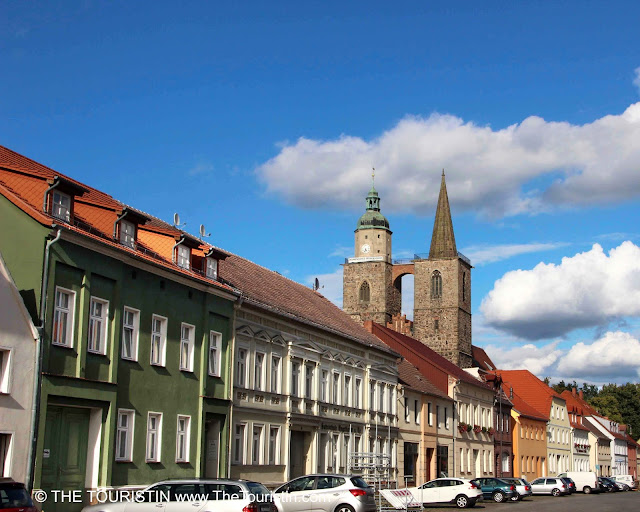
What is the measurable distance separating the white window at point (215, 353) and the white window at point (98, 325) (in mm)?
6036

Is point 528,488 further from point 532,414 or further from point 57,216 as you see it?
A: point 57,216

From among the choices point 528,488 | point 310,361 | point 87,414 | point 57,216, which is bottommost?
point 528,488

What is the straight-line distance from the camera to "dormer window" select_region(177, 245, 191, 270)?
97.4 feet

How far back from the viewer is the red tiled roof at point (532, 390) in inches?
3310

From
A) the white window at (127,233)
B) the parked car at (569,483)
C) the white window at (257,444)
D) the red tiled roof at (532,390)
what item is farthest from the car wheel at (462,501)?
the red tiled roof at (532,390)

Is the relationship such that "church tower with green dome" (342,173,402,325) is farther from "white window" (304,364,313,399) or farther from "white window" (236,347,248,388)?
"white window" (236,347,248,388)

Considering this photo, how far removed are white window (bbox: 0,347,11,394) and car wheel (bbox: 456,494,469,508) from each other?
24701 millimetres

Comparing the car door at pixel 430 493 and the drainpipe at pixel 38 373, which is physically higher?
the drainpipe at pixel 38 373

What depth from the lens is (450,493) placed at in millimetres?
40594

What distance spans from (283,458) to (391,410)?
13.5 meters

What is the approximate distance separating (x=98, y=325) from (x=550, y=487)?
143ft

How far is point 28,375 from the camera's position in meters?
21.8

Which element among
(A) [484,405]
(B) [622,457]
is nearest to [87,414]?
(A) [484,405]

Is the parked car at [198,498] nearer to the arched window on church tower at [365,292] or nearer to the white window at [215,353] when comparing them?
the white window at [215,353]
